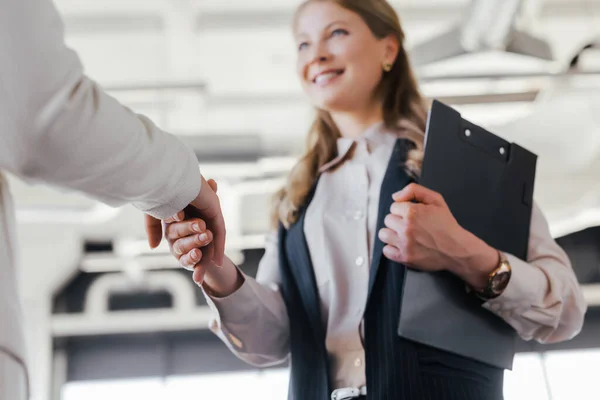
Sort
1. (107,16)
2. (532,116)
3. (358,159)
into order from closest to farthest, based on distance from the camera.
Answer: (358,159) < (107,16) < (532,116)

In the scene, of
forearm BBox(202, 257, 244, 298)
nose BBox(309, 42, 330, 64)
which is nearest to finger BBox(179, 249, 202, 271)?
forearm BBox(202, 257, 244, 298)

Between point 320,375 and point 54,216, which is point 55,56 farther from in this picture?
point 54,216

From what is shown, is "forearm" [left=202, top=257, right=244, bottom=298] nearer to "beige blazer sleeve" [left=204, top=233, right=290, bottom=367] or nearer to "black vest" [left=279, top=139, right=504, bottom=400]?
"beige blazer sleeve" [left=204, top=233, right=290, bottom=367]

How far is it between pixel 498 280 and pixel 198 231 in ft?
1.68

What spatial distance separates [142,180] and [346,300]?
543 mm

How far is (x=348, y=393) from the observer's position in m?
1.16

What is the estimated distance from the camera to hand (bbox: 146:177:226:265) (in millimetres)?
1047

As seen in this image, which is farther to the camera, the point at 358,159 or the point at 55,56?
the point at 358,159

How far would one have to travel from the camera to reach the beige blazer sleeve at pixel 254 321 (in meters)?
1.28

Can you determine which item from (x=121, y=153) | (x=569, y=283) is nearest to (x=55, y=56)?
(x=121, y=153)

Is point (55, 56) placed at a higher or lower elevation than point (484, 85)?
lower

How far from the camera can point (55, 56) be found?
738 millimetres

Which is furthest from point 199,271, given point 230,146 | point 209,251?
point 230,146

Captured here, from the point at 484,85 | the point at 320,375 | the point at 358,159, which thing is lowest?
the point at 320,375
